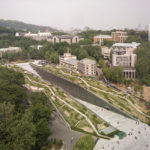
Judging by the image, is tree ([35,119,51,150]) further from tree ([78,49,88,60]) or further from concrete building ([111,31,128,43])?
concrete building ([111,31,128,43])

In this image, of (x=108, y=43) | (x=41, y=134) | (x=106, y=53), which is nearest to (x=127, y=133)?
(x=41, y=134)

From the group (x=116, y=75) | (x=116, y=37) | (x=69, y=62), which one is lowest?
(x=116, y=75)

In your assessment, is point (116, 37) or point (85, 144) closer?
point (85, 144)

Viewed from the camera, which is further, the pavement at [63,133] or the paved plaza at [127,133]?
the pavement at [63,133]

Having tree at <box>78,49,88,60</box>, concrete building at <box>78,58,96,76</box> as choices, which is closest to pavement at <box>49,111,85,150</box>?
concrete building at <box>78,58,96,76</box>

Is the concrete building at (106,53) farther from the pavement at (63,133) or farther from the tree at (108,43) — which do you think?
the pavement at (63,133)

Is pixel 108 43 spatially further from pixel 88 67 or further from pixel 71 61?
pixel 88 67

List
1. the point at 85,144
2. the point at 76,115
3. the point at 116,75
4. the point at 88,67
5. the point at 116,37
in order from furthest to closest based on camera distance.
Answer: the point at 116,37
the point at 88,67
the point at 116,75
the point at 76,115
the point at 85,144

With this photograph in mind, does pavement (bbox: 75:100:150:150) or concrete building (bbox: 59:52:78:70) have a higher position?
concrete building (bbox: 59:52:78:70)

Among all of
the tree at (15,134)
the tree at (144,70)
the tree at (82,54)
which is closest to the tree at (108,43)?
the tree at (82,54)

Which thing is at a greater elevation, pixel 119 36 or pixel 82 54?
pixel 119 36

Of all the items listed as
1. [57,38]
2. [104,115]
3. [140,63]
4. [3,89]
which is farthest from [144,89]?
[57,38]
